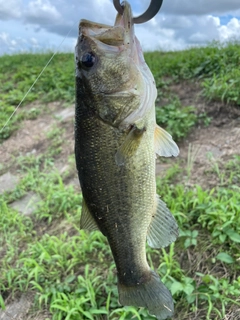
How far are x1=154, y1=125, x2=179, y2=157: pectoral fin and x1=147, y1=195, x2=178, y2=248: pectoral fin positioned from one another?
0.21 m

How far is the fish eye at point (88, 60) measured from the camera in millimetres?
1513

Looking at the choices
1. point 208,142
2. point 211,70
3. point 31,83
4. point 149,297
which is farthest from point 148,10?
point 31,83

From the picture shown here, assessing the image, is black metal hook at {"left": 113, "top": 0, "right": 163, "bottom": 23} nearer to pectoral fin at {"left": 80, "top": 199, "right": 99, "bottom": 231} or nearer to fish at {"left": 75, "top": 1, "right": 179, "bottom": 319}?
fish at {"left": 75, "top": 1, "right": 179, "bottom": 319}

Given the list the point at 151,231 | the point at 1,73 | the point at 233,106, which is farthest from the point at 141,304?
the point at 1,73

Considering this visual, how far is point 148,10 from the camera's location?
4.66 feet

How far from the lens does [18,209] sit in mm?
4223

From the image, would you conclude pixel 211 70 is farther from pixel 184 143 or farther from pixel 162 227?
pixel 162 227

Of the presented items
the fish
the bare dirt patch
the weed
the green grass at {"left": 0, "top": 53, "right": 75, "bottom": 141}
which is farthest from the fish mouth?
the green grass at {"left": 0, "top": 53, "right": 75, "bottom": 141}

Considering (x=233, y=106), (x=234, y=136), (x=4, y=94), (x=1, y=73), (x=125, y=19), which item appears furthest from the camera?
(x=1, y=73)

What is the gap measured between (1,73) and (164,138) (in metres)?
7.23

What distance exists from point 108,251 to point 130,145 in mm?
1934

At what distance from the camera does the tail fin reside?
5.52 feet

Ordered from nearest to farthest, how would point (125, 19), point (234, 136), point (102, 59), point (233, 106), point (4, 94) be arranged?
point (125, 19), point (102, 59), point (234, 136), point (233, 106), point (4, 94)

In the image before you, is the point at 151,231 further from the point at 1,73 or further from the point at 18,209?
the point at 1,73
